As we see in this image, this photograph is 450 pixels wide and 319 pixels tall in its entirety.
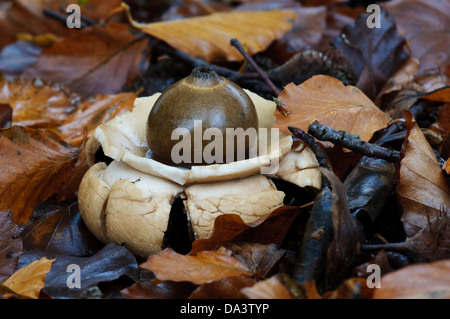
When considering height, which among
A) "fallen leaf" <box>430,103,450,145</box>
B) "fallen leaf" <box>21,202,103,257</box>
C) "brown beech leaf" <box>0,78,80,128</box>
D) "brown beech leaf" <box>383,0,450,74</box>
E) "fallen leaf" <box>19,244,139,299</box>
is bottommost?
"fallen leaf" <box>21,202,103,257</box>

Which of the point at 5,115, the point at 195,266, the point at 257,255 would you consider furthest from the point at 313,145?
the point at 5,115

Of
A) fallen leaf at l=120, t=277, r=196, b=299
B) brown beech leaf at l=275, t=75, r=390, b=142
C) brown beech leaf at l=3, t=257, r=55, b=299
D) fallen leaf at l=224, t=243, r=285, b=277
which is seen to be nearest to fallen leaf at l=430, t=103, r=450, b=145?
brown beech leaf at l=275, t=75, r=390, b=142

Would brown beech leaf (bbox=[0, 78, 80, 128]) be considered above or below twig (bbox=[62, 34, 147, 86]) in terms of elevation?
below

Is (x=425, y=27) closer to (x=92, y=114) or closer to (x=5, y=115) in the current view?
(x=92, y=114)

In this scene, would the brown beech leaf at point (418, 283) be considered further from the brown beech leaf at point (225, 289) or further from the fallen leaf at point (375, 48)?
the fallen leaf at point (375, 48)

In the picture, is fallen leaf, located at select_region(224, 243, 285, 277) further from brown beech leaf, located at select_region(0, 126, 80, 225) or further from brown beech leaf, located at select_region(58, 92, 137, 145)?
brown beech leaf, located at select_region(58, 92, 137, 145)

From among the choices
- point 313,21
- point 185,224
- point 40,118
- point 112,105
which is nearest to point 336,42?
point 313,21

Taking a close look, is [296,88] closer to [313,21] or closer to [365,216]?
[365,216]
